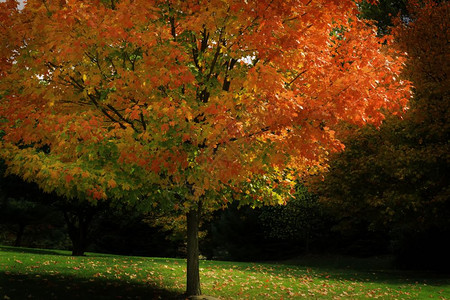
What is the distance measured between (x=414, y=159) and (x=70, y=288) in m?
14.1

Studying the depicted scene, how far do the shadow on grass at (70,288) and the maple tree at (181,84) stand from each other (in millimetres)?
3006

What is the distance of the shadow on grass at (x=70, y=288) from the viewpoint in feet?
32.7

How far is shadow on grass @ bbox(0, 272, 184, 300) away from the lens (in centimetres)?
998

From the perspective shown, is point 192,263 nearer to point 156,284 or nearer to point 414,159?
point 156,284

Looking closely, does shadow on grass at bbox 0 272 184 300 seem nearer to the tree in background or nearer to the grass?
the grass

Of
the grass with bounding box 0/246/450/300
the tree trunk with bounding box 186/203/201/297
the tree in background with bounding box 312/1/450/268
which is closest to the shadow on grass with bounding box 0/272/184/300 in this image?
the grass with bounding box 0/246/450/300

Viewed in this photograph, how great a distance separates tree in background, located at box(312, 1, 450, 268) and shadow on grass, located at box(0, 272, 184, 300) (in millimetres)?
11885

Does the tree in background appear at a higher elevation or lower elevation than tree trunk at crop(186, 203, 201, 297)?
higher

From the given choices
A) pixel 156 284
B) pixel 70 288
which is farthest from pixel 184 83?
pixel 156 284

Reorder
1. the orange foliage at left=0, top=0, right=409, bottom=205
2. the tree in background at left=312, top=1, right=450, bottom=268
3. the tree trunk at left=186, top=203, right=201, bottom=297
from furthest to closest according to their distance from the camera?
the tree in background at left=312, top=1, right=450, bottom=268 → the tree trunk at left=186, top=203, right=201, bottom=297 → the orange foliage at left=0, top=0, right=409, bottom=205

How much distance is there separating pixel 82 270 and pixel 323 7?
11.4 metres

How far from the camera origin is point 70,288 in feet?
36.0

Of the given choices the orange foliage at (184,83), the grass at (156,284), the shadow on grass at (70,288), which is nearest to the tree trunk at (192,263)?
the shadow on grass at (70,288)

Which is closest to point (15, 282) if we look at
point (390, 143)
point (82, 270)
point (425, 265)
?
point (82, 270)
